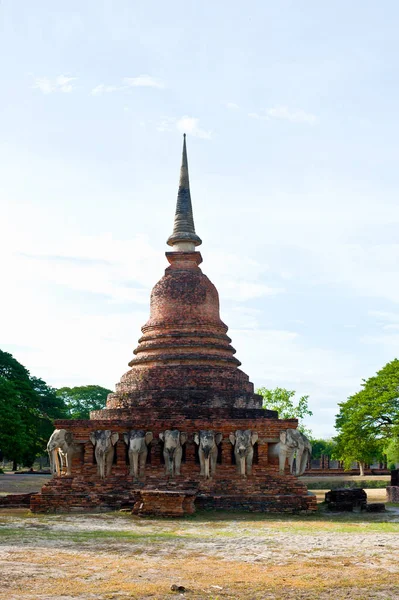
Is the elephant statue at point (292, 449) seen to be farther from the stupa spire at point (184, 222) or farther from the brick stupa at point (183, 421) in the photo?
the stupa spire at point (184, 222)

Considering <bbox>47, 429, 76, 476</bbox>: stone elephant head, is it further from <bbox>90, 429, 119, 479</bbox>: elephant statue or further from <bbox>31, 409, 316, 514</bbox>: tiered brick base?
<bbox>90, 429, 119, 479</bbox>: elephant statue

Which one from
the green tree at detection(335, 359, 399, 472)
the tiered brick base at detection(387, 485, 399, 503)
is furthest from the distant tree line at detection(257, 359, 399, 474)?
the tiered brick base at detection(387, 485, 399, 503)

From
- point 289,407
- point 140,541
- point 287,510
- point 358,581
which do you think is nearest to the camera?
point 358,581

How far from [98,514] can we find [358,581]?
9.41m

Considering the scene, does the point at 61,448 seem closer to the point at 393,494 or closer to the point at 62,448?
the point at 62,448

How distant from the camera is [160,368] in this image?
21000 mm

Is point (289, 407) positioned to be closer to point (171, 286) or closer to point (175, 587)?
point (171, 286)

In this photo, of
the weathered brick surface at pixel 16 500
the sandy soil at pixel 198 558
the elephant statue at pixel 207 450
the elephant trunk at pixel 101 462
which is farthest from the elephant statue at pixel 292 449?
the weathered brick surface at pixel 16 500

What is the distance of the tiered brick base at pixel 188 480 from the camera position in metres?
17.3

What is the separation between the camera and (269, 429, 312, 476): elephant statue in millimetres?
17875

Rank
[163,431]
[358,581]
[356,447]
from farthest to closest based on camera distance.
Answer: [356,447] → [163,431] → [358,581]

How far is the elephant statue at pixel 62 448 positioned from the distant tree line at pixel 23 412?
16744 millimetres

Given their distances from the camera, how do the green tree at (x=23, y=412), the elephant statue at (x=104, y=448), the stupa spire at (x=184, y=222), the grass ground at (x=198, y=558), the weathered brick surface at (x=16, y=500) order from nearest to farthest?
1. the grass ground at (x=198, y=558)
2. the elephant statue at (x=104, y=448)
3. the weathered brick surface at (x=16, y=500)
4. the stupa spire at (x=184, y=222)
5. the green tree at (x=23, y=412)

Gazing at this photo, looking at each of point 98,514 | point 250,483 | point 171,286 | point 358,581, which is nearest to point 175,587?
point 358,581
